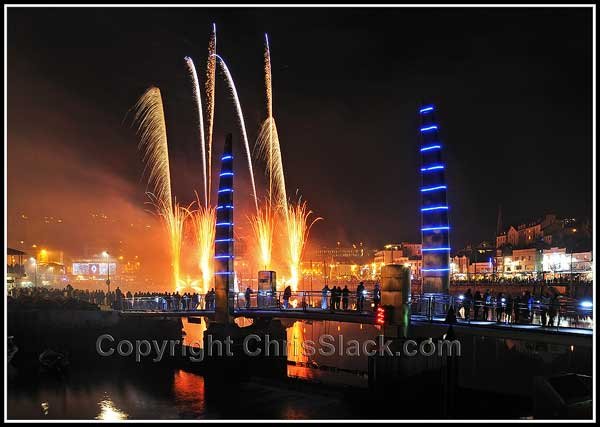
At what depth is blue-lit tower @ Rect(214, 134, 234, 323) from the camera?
116 ft

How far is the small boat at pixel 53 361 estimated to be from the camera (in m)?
31.8

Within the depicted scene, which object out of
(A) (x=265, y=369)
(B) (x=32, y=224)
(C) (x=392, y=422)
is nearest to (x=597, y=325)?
(C) (x=392, y=422)

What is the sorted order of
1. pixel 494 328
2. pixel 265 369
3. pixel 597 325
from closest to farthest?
pixel 597 325, pixel 494 328, pixel 265 369

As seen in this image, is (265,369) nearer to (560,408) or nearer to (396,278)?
(396,278)

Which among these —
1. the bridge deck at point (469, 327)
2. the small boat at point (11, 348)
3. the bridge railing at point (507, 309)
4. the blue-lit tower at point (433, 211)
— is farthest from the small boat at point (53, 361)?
the blue-lit tower at point (433, 211)

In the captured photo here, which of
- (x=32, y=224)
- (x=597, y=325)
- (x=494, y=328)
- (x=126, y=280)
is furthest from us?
(x=126, y=280)

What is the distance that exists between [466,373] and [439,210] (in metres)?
11.9

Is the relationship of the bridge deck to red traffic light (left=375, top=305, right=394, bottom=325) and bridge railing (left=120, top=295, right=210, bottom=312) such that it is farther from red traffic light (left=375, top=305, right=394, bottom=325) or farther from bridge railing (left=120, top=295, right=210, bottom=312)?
bridge railing (left=120, top=295, right=210, bottom=312)

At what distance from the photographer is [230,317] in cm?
3575

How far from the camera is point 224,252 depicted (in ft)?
117

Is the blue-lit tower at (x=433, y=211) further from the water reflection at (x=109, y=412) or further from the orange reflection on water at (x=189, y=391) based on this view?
the water reflection at (x=109, y=412)

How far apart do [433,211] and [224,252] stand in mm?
13135

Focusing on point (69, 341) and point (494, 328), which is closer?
point (494, 328)

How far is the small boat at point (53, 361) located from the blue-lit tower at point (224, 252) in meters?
9.14
